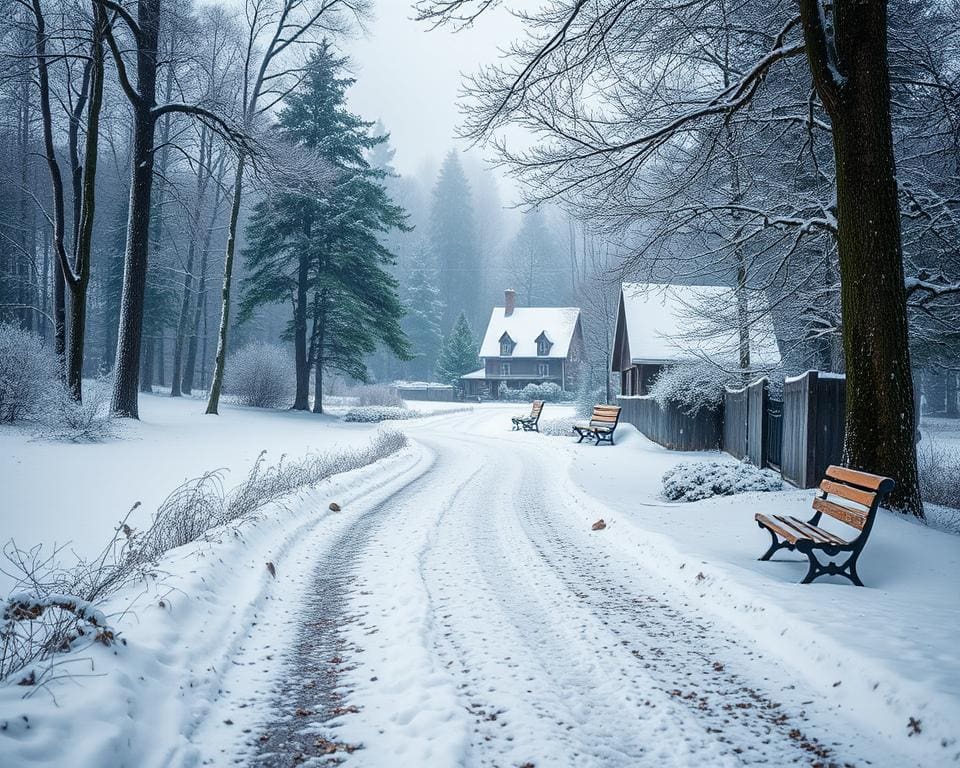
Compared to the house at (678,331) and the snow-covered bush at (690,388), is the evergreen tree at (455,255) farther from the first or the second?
the snow-covered bush at (690,388)

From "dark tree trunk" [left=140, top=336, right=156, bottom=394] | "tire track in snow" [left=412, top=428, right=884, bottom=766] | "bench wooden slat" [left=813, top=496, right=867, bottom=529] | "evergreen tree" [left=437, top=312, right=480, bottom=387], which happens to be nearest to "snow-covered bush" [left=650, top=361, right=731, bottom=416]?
"bench wooden slat" [left=813, top=496, right=867, bottom=529]

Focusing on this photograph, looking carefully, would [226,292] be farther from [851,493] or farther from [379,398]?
[851,493]

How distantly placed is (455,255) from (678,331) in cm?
5624

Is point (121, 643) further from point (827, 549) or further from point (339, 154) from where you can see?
point (339, 154)

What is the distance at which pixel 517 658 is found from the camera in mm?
3996

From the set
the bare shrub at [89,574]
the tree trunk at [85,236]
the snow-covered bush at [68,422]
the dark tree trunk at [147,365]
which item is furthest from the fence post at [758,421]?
the dark tree trunk at [147,365]

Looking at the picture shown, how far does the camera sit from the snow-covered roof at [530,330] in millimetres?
57812

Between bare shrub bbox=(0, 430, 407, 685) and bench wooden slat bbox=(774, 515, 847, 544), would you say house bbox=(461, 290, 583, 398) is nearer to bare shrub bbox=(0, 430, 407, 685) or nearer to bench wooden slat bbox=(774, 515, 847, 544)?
bare shrub bbox=(0, 430, 407, 685)

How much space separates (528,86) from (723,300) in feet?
21.7

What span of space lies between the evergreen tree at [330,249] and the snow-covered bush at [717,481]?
1812 centimetres

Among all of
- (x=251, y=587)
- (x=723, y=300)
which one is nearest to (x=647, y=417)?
(x=723, y=300)

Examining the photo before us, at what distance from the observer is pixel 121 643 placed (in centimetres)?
→ 349

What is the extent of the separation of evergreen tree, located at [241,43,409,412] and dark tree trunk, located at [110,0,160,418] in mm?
9912

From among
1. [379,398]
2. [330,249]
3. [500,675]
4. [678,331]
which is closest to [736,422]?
[678,331]
